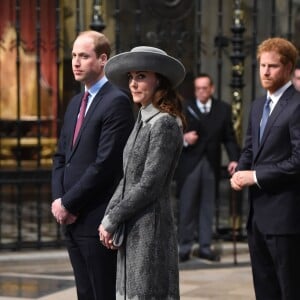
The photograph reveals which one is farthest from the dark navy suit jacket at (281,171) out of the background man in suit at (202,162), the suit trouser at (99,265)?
the background man in suit at (202,162)

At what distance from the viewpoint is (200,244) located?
10031mm

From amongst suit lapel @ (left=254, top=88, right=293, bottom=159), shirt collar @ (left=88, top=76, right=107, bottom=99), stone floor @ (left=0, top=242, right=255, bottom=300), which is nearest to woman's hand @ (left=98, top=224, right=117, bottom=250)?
shirt collar @ (left=88, top=76, right=107, bottom=99)

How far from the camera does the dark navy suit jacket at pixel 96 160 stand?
5523 millimetres

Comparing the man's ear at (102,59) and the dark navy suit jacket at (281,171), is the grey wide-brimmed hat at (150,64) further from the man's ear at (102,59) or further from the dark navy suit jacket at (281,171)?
the dark navy suit jacket at (281,171)

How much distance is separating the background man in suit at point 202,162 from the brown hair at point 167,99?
474 centimetres

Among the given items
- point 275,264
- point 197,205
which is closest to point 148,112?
point 275,264

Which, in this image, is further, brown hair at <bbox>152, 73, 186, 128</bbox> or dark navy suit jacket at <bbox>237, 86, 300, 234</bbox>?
dark navy suit jacket at <bbox>237, 86, 300, 234</bbox>

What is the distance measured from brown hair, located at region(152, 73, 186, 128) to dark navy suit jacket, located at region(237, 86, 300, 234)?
29.6 inches

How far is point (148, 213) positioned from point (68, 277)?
432cm

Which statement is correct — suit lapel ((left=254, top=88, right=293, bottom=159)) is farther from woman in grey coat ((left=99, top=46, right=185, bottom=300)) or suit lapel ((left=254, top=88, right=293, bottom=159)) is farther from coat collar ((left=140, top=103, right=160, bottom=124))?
coat collar ((left=140, top=103, right=160, bottom=124))

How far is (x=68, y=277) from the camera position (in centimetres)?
919

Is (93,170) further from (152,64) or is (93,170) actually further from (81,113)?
(152,64)

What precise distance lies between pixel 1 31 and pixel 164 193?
874 centimetres

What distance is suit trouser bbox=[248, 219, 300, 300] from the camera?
18.6 ft
